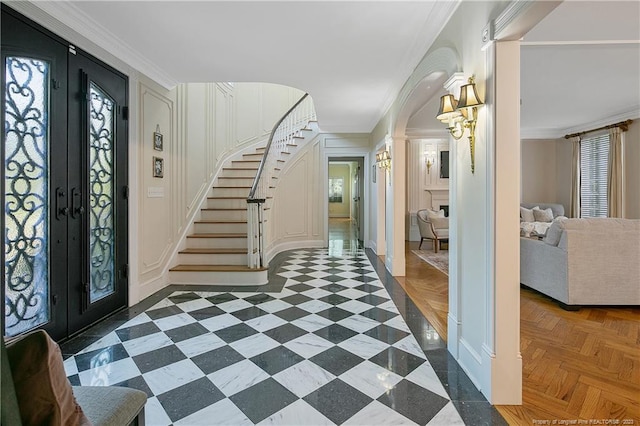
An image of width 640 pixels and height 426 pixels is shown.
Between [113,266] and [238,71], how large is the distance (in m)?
2.62

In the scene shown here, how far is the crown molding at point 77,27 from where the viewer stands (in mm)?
2352

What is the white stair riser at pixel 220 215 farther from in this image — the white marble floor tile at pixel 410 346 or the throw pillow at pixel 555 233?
the throw pillow at pixel 555 233

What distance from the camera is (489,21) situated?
1865 mm

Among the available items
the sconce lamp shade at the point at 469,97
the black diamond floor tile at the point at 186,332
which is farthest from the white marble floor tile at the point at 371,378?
the sconce lamp shade at the point at 469,97

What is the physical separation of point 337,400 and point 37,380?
4.99 feet

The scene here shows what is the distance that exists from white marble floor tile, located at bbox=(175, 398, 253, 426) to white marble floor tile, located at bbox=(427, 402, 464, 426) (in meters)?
1.00

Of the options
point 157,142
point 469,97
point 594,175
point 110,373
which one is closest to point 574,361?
point 469,97

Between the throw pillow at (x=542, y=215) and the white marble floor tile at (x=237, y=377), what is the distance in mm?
7607

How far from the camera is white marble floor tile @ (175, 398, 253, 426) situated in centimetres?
169

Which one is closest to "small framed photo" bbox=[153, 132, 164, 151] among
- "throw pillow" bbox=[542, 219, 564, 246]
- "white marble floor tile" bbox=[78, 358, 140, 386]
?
"white marble floor tile" bbox=[78, 358, 140, 386]

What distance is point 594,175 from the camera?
23.5ft

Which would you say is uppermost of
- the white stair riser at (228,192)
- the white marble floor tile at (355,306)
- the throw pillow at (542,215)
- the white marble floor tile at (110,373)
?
the white stair riser at (228,192)

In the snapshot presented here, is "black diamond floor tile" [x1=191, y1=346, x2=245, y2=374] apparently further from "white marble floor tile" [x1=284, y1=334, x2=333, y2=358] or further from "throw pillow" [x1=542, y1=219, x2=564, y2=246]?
"throw pillow" [x1=542, y1=219, x2=564, y2=246]

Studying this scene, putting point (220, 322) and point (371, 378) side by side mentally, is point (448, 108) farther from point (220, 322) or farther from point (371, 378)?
point (220, 322)
